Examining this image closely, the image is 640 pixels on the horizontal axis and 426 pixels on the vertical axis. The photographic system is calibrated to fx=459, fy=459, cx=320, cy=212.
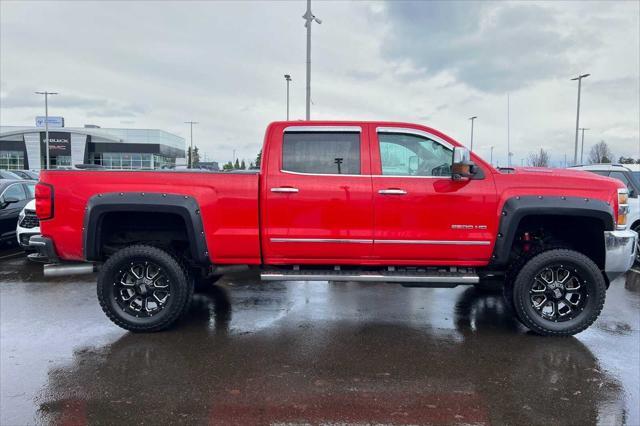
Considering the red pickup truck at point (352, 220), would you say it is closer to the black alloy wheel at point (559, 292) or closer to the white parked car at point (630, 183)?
the black alloy wheel at point (559, 292)

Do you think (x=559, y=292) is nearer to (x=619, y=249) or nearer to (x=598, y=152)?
(x=619, y=249)

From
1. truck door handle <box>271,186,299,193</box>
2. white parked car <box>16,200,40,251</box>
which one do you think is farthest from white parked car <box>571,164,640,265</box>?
white parked car <box>16,200,40,251</box>

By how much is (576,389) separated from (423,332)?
156 cm

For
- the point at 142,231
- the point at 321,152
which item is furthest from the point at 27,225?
the point at 321,152

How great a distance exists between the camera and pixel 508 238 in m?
4.67

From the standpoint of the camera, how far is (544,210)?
4609 mm

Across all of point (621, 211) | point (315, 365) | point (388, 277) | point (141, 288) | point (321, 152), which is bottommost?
point (315, 365)

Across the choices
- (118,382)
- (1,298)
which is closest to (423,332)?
(118,382)

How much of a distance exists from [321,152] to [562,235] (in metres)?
2.86

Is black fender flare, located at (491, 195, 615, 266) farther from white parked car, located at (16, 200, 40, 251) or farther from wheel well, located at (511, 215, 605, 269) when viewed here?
white parked car, located at (16, 200, 40, 251)

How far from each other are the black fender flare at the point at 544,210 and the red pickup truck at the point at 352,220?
11mm

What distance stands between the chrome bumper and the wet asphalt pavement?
764 mm

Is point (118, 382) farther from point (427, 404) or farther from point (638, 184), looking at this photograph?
point (638, 184)

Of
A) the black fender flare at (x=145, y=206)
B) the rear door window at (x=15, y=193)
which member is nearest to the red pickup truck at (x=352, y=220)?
the black fender flare at (x=145, y=206)
